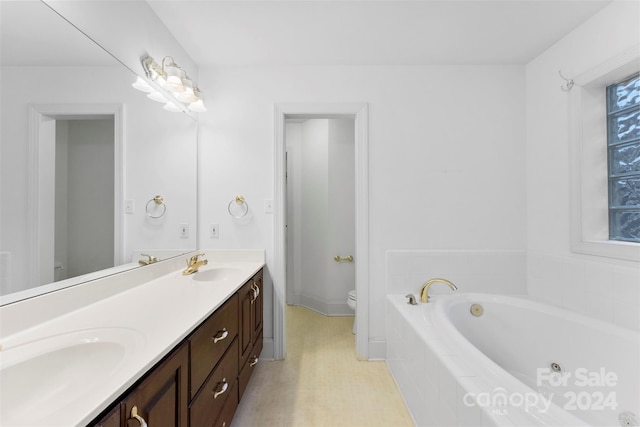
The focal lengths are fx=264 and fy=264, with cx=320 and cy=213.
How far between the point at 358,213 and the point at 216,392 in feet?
4.82

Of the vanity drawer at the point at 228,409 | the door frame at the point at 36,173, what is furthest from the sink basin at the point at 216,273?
the door frame at the point at 36,173

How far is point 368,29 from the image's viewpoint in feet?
5.60

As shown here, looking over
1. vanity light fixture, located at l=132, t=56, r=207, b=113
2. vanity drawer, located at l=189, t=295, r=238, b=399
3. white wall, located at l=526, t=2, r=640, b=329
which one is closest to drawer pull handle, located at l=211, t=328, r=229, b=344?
vanity drawer, located at l=189, t=295, r=238, b=399

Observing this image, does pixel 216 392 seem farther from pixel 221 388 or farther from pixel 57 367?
pixel 57 367

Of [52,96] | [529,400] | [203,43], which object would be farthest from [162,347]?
[203,43]

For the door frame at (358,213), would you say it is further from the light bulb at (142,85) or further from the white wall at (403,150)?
the light bulb at (142,85)

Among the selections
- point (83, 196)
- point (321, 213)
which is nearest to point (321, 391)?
point (83, 196)

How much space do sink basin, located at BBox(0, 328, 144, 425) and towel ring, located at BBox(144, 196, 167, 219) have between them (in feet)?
2.73

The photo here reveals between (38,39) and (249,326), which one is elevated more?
(38,39)

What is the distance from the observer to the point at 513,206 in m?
2.13

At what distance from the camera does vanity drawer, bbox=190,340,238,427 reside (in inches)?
38.5

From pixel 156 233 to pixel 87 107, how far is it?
2.50ft

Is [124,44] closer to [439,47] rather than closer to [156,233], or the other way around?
[156,233]

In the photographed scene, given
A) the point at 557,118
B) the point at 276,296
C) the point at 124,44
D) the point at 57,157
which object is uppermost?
the point at 124,44
